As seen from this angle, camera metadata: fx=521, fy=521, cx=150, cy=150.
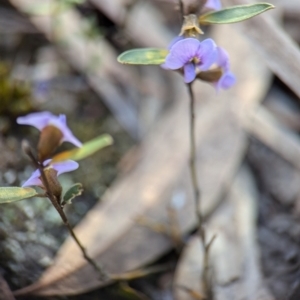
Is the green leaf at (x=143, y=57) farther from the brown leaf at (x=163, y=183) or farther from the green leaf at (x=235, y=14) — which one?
the brown leaf at (x=163, y=183)

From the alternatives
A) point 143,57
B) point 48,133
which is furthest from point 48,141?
point 143,57

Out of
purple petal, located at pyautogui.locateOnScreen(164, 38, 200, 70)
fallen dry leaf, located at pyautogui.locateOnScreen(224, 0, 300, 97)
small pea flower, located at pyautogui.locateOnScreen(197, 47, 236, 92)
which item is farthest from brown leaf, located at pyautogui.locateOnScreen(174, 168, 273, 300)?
purple petal, located at pyautogui.locateOnScreen(164, 38, 200, 70)

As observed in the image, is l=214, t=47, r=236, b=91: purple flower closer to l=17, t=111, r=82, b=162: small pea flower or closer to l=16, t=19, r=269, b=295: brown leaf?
l=17, t=111, r=82, b=162: small pea flower

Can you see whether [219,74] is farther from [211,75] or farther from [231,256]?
[231,256]

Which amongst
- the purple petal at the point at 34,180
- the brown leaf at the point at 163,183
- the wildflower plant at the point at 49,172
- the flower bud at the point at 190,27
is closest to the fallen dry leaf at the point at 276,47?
the brown leaf at the point at 163,183

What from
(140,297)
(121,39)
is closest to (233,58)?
(121,39)

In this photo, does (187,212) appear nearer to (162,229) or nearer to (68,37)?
(162,229)
